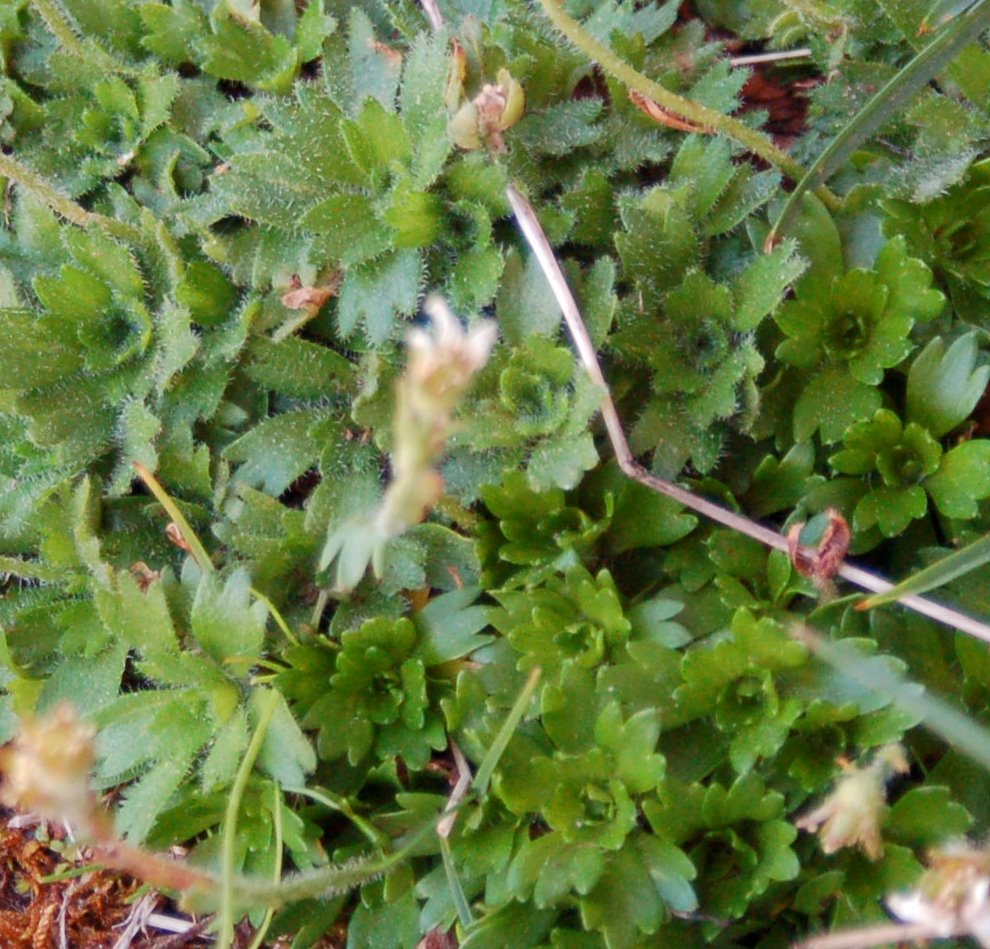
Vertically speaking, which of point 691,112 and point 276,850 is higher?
point 691,112

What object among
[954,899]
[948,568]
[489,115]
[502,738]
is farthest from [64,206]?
[954,899]

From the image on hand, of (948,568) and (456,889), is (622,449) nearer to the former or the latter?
(948,568)

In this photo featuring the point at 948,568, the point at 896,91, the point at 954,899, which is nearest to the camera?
the point at 954,899

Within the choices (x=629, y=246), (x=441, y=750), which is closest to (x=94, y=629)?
(x=441, y=750)

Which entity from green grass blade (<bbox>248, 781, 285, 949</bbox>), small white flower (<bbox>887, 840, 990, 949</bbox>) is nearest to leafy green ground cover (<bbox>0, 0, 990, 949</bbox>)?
green grass blade (<bbox>248, 781, 285, 949</bbox>)

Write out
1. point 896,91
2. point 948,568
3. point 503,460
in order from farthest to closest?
point 503,460 < point 896,91 < point 948,568

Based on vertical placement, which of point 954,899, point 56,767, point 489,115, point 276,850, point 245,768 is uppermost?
point 489,115
